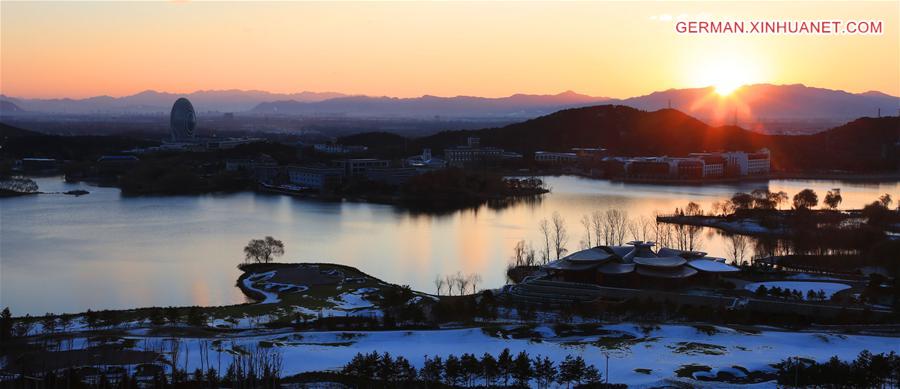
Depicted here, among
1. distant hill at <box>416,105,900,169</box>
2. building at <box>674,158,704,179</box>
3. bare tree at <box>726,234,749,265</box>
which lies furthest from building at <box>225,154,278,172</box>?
bare tree at <box>726,234,749,265</box>

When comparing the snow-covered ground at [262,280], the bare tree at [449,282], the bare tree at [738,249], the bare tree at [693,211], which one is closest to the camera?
the snow-covered ground at [262,280]

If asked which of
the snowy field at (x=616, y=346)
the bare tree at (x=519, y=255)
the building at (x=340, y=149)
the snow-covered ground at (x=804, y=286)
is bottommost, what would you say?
the snowy field at (x=616, y=346)

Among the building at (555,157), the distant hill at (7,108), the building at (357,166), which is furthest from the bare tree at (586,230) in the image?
the distant hill at (7,108)

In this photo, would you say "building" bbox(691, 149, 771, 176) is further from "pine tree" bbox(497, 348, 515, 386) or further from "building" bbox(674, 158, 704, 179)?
"pine tree" bbox(497, 348, 515, 386)

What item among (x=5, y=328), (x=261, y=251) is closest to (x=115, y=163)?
(x=261, y=251)

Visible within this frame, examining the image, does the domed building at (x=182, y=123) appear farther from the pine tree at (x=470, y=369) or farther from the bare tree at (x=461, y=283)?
the pine tree at (x=470, y=369)

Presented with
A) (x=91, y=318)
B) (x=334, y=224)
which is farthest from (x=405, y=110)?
(x=91, y=318)
